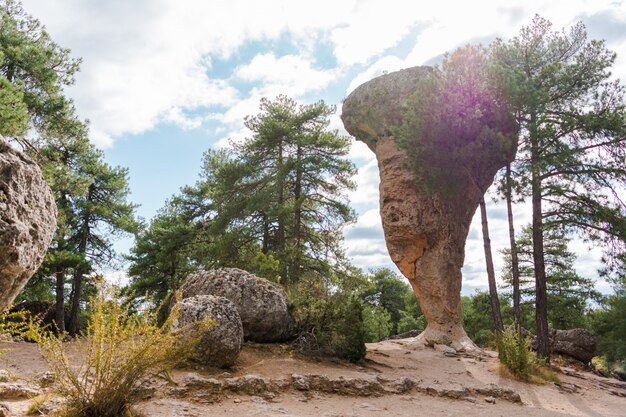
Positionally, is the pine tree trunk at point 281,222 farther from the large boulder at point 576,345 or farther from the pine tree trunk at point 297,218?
the large boulder at point 576,345

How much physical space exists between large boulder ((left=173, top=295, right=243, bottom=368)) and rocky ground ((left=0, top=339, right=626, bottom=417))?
0.85ft

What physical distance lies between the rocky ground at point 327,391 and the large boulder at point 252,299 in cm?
44

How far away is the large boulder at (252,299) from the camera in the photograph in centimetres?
1020

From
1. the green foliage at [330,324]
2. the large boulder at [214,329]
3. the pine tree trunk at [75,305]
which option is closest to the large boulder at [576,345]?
the green foliage at [330,324]

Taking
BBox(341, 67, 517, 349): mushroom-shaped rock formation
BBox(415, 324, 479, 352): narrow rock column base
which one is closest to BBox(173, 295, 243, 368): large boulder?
BBox(341, 67, 517, 349): mushroom-shaped rock formation

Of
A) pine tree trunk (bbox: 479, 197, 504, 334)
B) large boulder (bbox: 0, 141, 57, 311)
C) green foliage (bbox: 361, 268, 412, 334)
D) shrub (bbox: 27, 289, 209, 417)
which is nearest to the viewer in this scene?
large boulder (bbox: 0, 141, 57, 311)

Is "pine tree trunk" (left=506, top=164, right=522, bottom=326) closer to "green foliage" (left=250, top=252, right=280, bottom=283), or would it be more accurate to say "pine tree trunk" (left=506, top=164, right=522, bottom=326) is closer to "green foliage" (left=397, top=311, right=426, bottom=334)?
"green foliage" (left=250, top=252, right=280, bottom=283)

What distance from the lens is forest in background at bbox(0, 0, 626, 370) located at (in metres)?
12.9

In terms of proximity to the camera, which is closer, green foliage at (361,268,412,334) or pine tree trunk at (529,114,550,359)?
pine tree trunk at (529,114,550,359)

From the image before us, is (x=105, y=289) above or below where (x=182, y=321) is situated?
above

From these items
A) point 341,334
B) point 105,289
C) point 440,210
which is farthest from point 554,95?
point 105,289

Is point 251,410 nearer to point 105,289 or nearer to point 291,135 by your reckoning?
point 105,289

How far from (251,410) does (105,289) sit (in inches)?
103

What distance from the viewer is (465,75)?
14.4 meters
